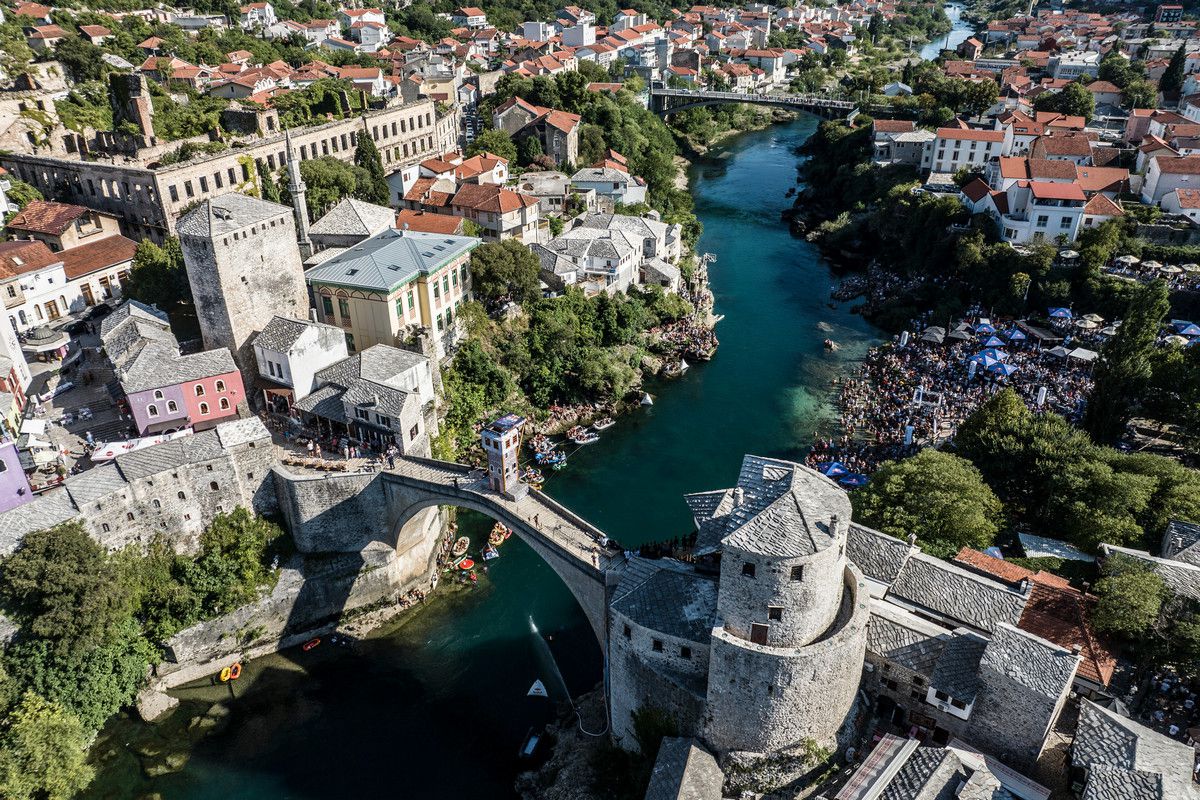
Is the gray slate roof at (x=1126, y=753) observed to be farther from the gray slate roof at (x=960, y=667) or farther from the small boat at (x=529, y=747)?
the small boat at (x=529, y=747)

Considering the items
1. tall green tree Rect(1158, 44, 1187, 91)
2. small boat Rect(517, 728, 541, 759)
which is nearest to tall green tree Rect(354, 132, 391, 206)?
small boat Rect(517, 728, 541, 759)

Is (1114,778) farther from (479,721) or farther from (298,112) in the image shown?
(298,112)

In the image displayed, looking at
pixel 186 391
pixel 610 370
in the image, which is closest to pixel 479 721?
pixel 186 391

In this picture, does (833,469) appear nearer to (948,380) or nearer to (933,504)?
(933,504)

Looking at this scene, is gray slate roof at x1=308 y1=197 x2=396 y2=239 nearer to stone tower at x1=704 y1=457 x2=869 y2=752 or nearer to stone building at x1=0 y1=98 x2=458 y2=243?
stone building at x1=0 y1=98 x2=458 y2=243

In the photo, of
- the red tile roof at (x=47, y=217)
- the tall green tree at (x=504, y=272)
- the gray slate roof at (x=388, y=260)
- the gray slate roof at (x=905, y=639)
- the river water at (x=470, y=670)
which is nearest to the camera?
the gray slate roof at (x=905, y=639)

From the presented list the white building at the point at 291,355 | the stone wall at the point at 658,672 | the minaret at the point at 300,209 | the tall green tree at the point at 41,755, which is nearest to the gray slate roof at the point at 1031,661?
the stone wall at the point at 658,672

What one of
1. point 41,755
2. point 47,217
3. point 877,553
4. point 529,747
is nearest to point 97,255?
point 47,217
